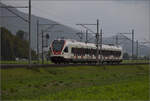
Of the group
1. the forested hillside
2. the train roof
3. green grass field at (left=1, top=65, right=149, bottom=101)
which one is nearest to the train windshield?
the train roof

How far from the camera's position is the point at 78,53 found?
5425 cm

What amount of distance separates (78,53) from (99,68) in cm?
512

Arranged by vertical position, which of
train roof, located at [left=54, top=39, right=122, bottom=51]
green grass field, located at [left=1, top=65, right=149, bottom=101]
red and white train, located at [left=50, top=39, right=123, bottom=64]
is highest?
train roof, located at [left=54, top=39, right=122, bottom=51]

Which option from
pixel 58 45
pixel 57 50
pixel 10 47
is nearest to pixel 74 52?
pixel 58 45

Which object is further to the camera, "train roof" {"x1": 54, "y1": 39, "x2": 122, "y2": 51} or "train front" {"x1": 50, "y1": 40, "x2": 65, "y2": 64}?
"train roof" {"x1": 54, "y1": 39, "x2": 122, "y2": 51}

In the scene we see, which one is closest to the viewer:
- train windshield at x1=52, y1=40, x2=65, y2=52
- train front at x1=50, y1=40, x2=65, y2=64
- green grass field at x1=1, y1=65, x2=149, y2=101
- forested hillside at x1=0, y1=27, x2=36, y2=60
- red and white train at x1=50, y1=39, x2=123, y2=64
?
green grass field at x1=1, y1=65, x2=149, y2=101

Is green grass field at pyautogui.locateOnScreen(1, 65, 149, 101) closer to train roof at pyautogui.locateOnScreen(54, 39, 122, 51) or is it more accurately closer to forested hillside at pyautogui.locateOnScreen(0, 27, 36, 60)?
train roof at pyautogui.locateOnScreen(54, 39, 122, 51)

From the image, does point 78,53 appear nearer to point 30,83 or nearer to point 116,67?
point 116,67

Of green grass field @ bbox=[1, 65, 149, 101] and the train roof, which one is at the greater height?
the train roof

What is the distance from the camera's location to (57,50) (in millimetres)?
49156

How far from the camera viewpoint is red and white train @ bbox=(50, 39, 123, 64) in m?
49.4

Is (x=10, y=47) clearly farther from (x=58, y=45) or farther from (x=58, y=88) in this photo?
(x=58, y=88)

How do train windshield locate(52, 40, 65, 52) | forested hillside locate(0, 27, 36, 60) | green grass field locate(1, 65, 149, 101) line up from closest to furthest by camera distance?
green grass field locate(1, 65, 149, 101), train windshield locate(52, 40, 65, 52), forested hillside locate(0, 27, 36, 60)

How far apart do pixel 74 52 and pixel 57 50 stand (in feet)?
13.4
